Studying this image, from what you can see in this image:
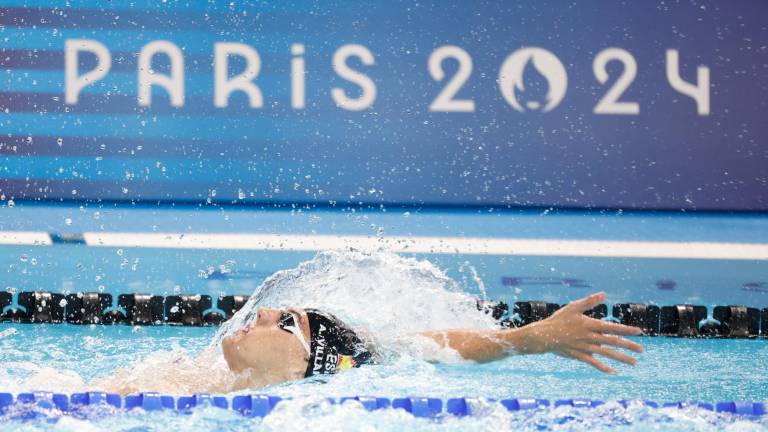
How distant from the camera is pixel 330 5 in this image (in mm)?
5527

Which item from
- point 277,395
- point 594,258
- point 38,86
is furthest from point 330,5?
point 277,395

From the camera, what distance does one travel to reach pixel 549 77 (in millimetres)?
5539

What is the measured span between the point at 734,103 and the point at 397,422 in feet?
13.3

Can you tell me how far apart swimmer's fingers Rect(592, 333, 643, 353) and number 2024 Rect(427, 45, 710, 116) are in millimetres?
3536

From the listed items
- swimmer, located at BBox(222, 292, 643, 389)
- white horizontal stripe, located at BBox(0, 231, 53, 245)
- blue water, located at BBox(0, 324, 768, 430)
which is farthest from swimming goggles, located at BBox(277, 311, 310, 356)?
white horizontal stripe, located at BBox(0, 231, 53, 245)

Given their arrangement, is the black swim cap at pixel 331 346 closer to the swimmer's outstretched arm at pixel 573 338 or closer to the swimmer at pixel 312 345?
the swimmer at pixel 312 345

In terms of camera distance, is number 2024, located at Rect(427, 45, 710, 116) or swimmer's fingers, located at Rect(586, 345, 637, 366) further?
number 2024, located at Rect(427, 45, 710, 116)

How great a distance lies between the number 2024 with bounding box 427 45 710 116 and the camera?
554 centimetres

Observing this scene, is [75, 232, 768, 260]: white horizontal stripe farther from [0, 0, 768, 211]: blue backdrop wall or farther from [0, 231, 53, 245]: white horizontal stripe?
[0, 0, 768, 211]: blue backdrop wall

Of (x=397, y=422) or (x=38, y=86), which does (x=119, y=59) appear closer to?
(x=38, y=86)

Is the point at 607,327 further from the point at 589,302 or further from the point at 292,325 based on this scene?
the point at 292,325

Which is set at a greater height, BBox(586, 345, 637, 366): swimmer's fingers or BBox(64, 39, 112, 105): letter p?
BBox(64, 39, 112, 105): letter p

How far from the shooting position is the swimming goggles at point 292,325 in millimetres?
2334

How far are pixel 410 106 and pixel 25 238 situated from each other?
2141mm
